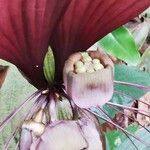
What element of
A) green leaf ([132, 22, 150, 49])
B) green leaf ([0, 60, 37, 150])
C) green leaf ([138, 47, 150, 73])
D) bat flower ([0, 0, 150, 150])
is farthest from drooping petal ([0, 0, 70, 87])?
green leaf ([138, 47, 150, 73])

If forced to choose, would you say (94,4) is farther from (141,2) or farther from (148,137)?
(148,137)

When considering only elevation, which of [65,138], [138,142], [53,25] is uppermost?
[53,25]

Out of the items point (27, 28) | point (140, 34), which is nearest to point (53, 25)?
point (27, 28)

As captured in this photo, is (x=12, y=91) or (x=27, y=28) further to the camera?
(x=12, y=91)

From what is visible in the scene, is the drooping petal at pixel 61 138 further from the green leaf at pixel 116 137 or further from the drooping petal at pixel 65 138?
the green leaf at pixel 116 137

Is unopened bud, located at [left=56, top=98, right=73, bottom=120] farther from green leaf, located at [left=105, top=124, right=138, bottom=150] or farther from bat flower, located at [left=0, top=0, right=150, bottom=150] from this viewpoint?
green leaf, located at [left=105, top=124, right=138, bottom=150]

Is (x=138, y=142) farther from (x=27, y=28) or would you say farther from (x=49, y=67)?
(x=27, y=28)

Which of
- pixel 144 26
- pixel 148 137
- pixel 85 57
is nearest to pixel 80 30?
pixel 85 57
